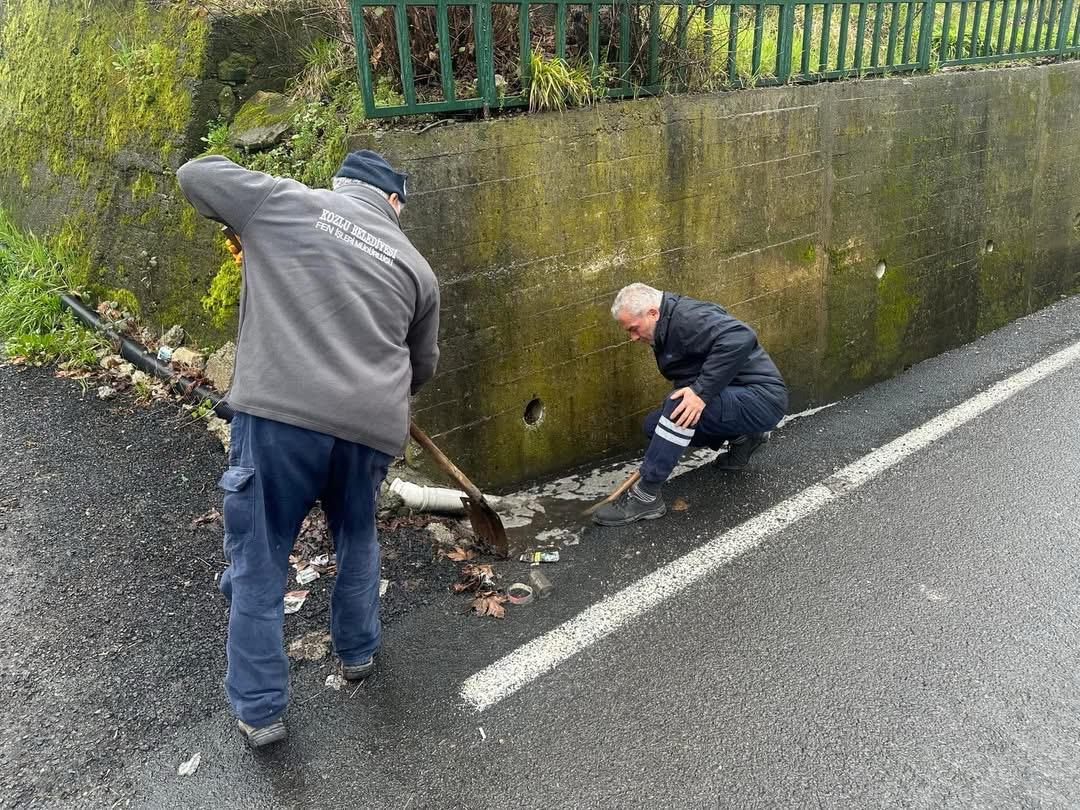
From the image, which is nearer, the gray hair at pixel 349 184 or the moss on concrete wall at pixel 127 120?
the gray hair at pixel 349 184

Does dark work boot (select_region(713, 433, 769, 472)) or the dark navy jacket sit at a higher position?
the dark navy jacket

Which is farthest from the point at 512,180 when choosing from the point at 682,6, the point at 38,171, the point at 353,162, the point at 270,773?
the point at 38,171

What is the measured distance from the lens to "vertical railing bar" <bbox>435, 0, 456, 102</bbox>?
3.94m

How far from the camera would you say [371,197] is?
9.79ft

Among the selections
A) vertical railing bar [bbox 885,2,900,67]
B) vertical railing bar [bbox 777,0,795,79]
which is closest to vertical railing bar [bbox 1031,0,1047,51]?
vertical railing bar [bbox 885,2,900,67]

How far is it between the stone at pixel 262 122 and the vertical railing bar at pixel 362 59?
36.2 inches

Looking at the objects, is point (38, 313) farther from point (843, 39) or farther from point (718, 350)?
point (843, 39)

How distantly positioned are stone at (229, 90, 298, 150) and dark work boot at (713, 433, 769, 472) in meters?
3.07

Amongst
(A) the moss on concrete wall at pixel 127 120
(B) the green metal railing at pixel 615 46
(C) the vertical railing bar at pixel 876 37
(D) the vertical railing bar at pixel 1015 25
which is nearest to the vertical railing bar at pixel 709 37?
(B) the green metal railing at pixel 615 46

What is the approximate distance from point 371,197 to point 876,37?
4.75 metres

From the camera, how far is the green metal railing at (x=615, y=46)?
13.2 feet

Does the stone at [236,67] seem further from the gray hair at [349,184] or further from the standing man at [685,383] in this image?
the standing man at [685,383]

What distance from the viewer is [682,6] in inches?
→ 195

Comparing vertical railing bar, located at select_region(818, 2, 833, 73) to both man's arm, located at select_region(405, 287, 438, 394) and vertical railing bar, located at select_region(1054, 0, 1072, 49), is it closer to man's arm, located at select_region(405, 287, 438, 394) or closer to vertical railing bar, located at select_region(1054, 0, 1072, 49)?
vertical railing bar, located at select_region(1054, 0, 1072, 49)
